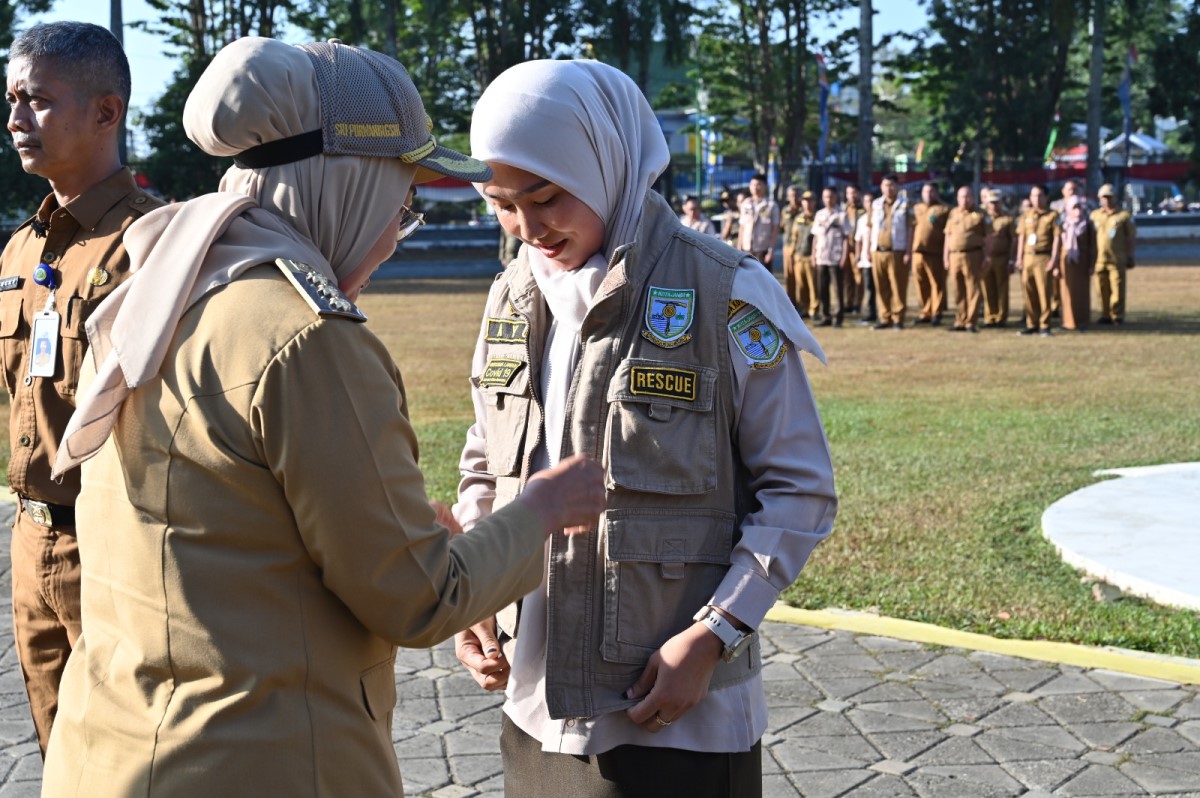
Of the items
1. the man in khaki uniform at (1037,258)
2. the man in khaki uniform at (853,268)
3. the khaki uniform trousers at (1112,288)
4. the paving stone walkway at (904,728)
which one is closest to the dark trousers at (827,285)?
the man in khaki uniform at (853,268)

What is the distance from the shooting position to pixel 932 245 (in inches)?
781

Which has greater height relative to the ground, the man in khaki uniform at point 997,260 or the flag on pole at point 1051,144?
the flag on pole at point 1051,144

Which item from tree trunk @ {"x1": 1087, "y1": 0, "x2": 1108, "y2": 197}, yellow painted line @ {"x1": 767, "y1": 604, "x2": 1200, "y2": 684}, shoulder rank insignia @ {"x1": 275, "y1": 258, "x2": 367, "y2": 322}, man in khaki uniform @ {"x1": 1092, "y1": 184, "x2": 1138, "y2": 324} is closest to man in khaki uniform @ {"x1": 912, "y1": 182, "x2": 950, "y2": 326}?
man in khaki uniform @ {"x1": 1092, "y1": 184, "x2": 1138, "y2": 324}

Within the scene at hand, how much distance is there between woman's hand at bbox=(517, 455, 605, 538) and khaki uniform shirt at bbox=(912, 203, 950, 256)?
1851 cm

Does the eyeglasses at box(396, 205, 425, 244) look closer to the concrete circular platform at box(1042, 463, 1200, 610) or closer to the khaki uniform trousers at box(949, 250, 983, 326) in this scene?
the concrete circular platform at box(1042, 463, 1200, 610)

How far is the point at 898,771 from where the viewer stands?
4.14 meters

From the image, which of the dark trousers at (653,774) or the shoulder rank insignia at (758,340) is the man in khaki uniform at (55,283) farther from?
the shoulder rank insignia at (758,340)

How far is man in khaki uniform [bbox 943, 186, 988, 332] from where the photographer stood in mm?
18719

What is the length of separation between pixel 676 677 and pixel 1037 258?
1727 centimetres

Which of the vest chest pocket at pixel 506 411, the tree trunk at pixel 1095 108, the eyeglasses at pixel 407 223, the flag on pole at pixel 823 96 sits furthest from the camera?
the flag on pole at pixel 823 96

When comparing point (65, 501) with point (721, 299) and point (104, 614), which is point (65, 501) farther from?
point (721, 299)

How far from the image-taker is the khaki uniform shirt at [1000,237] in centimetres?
1908

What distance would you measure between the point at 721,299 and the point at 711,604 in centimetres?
54

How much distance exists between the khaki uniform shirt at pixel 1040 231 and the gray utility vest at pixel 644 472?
1719cm
